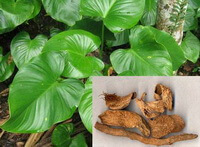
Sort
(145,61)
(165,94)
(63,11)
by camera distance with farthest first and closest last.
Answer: (63,11), (145,61), (165,94)

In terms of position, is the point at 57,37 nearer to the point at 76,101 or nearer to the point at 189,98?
the point at 76,101

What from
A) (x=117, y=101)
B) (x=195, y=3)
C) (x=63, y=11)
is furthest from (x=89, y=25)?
(x=117, y=101)

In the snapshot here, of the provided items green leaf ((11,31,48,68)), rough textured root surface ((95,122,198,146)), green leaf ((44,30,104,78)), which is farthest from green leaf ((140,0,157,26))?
rough textured root surface ((95,122,198,146))

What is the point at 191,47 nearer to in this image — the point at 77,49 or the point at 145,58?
the point at 145,58

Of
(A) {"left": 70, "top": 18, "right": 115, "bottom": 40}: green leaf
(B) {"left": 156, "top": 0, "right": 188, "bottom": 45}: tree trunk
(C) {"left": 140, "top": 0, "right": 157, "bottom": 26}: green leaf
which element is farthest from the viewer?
(C) {"left": 140, "top": 0, "right": 157, "bottom": 26}: green leaf

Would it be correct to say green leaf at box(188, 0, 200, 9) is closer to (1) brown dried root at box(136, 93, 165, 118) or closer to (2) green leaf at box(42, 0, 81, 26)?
(2) green leaf at box(42, 0, 81, 26)

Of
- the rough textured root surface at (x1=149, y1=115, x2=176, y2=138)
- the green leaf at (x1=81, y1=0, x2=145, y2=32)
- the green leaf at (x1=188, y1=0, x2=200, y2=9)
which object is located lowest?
the green leaf at (x1=188, y1=0, x2=200, y2=9)

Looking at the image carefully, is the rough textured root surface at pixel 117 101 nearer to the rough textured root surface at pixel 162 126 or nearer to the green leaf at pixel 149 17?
the rough textured root surface at pixel 162 126
